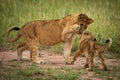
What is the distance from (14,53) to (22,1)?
16.2 ft

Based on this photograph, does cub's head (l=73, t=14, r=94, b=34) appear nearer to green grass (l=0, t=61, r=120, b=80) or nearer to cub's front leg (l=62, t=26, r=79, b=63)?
cub's front leg (l=62, t=26, r=79, b=63)

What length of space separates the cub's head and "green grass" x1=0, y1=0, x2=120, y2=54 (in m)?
1.90

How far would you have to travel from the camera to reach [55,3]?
13742 millimetres

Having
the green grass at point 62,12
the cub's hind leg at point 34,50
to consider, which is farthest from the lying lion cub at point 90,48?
the green grass at point 62,12

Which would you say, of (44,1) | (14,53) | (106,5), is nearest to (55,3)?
(44,1)

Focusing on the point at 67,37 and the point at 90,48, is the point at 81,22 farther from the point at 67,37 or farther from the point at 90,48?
the point at 90,48

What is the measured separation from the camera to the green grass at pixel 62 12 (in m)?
10.9

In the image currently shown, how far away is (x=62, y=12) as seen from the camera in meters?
12.4

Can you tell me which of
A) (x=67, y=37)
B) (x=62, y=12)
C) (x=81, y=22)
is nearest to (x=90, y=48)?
(x=81, y=22)

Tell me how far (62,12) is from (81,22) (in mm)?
4306

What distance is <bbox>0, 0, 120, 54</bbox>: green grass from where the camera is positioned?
35.7 feet

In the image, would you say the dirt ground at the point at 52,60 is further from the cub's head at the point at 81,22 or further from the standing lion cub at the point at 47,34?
the cub's head at the point at 81,22

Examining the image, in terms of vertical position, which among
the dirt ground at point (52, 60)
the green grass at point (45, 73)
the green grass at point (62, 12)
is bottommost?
the green grass at point (45, 73)

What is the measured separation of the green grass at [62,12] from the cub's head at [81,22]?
1.90 meters
